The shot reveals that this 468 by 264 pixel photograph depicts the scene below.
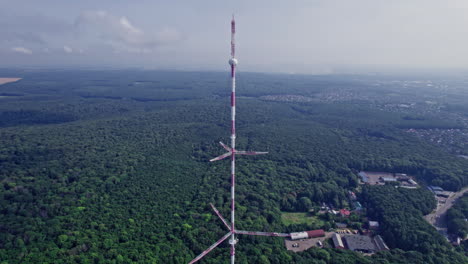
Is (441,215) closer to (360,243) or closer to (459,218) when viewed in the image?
Result: (459,218)

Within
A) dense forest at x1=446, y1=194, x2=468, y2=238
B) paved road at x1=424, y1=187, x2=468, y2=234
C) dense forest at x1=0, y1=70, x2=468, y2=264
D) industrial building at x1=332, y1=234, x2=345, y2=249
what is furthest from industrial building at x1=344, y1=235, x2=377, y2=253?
dense forest at x1=446, y1=194, x2=468, y2=238

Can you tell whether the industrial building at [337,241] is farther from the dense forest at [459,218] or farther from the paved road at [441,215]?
the dense forest at [459,218]

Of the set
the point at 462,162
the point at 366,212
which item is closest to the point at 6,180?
the point at 366,212

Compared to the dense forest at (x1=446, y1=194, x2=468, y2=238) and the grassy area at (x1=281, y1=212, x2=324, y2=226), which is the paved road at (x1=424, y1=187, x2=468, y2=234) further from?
the grassy area at (x1=281, y1=212, x2=324, y2=226)

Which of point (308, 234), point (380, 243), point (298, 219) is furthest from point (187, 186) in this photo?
point (380, 243)

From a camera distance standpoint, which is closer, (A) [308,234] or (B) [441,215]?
(A) [308,234]
